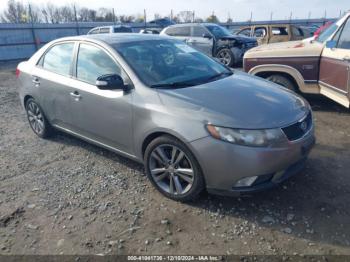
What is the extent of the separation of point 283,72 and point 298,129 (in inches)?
138

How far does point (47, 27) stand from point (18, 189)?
18.9 m

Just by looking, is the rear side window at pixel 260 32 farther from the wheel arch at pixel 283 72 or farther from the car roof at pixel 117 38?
the car roof at pixel 117 38

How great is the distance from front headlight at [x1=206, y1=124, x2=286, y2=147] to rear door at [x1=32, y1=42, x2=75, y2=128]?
89.8 inches

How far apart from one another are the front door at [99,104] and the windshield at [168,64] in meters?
0.23

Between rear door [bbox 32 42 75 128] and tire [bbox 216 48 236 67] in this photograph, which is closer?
rear door [bbox 32 42 75 128]

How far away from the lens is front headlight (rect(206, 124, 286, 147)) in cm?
283

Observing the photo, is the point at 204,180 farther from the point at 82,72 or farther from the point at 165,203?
the point at 82,72

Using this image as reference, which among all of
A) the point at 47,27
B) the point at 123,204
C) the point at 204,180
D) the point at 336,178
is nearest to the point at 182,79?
the point at 204,180

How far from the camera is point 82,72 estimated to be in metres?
4.05

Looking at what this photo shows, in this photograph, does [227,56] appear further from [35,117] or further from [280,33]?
[35,117]

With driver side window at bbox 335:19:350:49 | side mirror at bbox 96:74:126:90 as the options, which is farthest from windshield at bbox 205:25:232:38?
side mirror at bbox 96:74:126:90

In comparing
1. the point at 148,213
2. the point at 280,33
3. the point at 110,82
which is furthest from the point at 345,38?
the point at 280,33

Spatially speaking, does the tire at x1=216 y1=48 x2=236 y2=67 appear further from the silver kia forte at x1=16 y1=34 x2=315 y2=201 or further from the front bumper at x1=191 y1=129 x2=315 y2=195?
the front bumper at x1=191 y1=129 x2=315 y2=195

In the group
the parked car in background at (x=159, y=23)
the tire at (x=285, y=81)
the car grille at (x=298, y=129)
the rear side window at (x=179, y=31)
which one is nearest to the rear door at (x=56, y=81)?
the car grille at (x=298, y=129)
